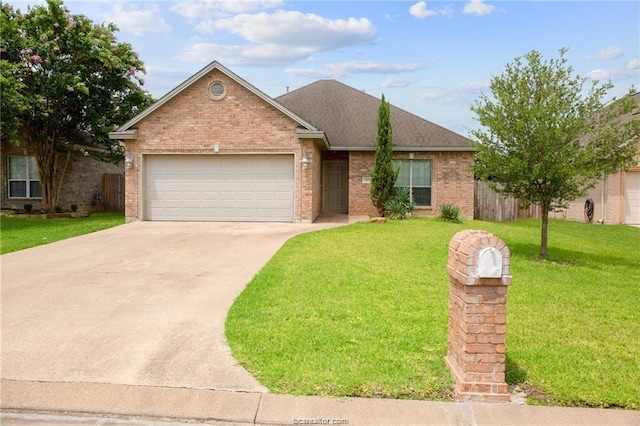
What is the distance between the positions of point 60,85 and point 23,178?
6.01 meters

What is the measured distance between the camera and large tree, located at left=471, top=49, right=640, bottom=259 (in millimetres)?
9266

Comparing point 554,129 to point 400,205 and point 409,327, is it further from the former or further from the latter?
point 400,205

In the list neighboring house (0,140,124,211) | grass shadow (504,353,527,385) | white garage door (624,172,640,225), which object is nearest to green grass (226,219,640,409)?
grass shadow (504,353,527,385)

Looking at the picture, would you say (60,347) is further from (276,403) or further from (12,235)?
(12,235)

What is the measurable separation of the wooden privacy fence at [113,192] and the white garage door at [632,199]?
73.2 ft

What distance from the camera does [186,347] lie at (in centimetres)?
462

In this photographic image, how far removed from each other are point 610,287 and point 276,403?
6213mm

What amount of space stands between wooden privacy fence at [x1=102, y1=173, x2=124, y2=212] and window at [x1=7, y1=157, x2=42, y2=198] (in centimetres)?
283

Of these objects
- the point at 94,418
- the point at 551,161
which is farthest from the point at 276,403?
the point at 551,161

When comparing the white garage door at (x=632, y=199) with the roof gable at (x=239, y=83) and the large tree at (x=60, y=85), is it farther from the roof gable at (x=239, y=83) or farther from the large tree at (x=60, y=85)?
the large tree at (x=60, y=85)

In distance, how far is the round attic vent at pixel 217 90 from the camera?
15.3m

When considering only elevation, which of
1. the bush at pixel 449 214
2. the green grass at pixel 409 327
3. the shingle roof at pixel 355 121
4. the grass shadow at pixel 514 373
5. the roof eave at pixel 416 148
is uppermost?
the shingle roof at pixel 355 121

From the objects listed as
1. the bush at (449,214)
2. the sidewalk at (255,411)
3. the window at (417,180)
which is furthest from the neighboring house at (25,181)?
the sidewalk at (255,411)

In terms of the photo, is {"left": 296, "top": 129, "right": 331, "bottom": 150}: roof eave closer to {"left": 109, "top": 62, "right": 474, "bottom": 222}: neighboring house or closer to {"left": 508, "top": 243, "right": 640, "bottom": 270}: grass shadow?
{"left": 109, "top": 62, "right": 474, "bottom": 222}: neighboring house
